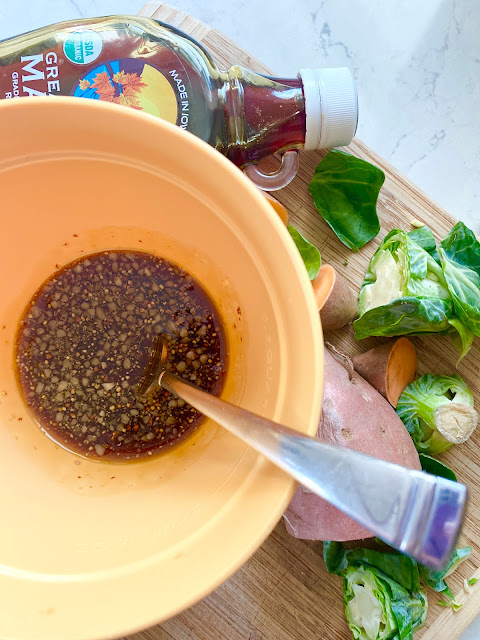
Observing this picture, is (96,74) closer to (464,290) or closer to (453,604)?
(464,290)

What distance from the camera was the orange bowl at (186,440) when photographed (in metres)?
0.68

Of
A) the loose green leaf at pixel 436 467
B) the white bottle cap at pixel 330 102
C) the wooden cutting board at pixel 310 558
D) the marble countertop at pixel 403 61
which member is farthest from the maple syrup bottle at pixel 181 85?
the loose green leaf at pixel 436 467

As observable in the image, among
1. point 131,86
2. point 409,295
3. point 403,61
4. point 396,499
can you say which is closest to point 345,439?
point 409,295

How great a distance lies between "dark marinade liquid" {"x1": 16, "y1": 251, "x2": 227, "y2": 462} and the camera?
40.2 inches

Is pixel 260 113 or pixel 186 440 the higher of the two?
pixel 260 113

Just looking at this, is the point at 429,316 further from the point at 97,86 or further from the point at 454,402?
the point at 97,86

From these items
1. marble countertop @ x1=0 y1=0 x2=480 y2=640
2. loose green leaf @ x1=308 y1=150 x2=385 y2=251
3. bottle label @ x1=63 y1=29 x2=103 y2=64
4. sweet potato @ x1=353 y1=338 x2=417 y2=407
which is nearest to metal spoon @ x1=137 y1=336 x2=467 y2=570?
sweet potato @ x1=353 y1=338 x2=417 y2=407

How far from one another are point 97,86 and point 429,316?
706 mm

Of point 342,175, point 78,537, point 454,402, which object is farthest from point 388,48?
point 78,537

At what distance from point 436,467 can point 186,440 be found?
47 cm

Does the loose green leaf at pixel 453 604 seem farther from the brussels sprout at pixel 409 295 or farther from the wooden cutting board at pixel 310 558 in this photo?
the brussels sprout at pixel 409 295

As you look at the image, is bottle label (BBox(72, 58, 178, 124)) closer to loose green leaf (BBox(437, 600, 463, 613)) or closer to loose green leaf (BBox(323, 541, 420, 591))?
loose green leaf (BBox(323, 541, 420, 591))

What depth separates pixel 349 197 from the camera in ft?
3.55

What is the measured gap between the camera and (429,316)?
3.30 ft
